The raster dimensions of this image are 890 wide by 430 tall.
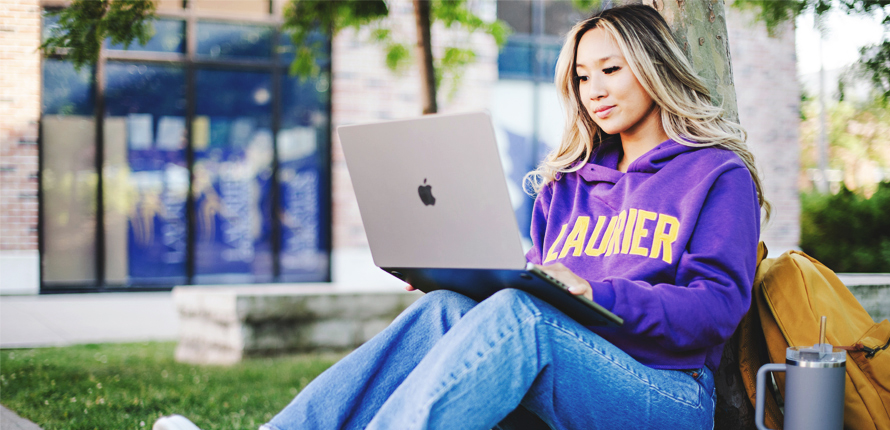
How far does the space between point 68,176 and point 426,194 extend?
282 inches

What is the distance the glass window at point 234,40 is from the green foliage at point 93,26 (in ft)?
16.5

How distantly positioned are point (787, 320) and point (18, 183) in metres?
7.70

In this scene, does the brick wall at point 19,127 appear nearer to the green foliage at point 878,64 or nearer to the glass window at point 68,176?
the glass window at point 68,176

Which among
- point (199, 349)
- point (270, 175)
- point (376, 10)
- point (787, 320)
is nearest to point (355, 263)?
point (270, 175)

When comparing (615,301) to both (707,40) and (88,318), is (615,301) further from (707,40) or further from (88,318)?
(88,318)

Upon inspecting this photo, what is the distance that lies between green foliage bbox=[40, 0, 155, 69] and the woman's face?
2.07 m

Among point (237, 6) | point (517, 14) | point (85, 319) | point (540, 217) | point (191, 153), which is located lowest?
point (85, 319)

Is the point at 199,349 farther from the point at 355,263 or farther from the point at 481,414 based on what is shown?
the point at 481,414

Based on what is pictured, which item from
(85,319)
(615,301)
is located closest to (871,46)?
(615,301)

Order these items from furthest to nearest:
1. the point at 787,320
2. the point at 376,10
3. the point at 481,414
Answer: the point at 376,10 < the point at 787,320 < the point at 481,414

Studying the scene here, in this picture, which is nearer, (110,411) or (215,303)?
(110,411)

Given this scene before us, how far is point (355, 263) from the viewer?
8109 mm

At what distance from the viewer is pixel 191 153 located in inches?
311

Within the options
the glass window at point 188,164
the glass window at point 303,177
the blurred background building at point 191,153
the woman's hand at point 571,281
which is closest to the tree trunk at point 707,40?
the woman's hand at point 571,281
